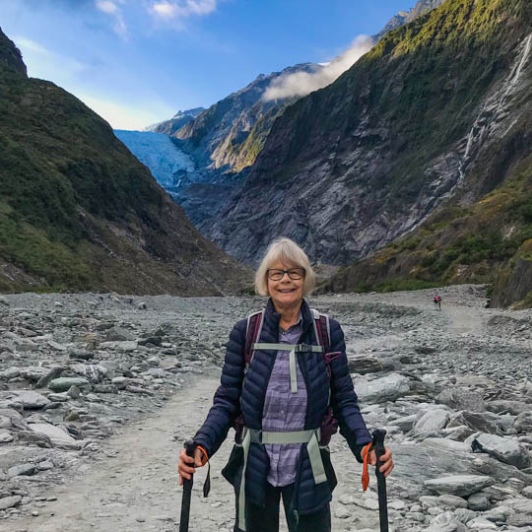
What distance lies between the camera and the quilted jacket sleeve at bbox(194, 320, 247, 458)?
3824mm

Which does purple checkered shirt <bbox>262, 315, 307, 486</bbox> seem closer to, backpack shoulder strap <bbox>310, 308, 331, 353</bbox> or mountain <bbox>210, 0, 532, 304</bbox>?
backpack shoulder strap <bbox>310, 308, 331, 353</bbox>

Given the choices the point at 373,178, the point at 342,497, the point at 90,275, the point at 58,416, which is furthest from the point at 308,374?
the point at 373,178

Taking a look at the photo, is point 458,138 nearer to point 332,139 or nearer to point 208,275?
point 332,139

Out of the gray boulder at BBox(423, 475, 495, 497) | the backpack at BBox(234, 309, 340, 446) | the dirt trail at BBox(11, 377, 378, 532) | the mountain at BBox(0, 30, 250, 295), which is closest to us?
the backpack at BBox(234, 309, 340, 446)

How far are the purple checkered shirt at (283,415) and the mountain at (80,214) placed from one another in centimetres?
4076

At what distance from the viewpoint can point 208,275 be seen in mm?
94938

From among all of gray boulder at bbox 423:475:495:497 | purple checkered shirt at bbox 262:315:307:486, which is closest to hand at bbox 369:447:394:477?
purple checkered shirt at bbox 262:315:307:486

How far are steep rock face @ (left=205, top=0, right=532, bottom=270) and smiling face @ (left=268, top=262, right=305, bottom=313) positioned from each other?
83479 mm

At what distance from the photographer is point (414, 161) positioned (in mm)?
107688

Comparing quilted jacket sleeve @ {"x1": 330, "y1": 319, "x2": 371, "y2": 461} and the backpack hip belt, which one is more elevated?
quilted jacket sleeve @ {"x1": 330, "y1": 319, "x2": 371, "y2": 461}

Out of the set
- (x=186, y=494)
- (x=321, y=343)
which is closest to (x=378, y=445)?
(x=321, y=343)

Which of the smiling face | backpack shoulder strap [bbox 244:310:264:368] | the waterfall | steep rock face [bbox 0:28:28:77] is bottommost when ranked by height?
backpack shoulder strap [bbox 244:310:264:368]

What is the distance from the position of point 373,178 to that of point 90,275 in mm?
73679

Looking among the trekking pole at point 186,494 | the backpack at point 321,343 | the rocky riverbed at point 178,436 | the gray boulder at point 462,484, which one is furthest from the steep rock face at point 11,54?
the trekking pole at point 186,494
